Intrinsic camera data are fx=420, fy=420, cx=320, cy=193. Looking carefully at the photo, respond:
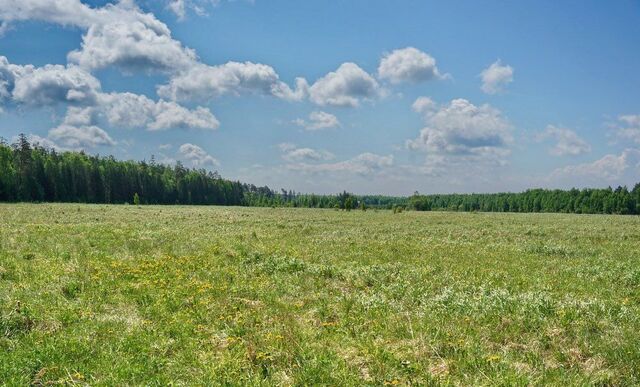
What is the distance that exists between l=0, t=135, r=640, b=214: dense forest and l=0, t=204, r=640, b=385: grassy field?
2733 inches

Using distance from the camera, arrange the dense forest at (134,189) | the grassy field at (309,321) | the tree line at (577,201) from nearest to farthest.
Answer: the grassy field at (309,321) < the dense forest at (134,189) < the tree line at (577,201)

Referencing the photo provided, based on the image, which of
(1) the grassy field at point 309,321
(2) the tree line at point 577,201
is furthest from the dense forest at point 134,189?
(1) the grassy field at point 309,321

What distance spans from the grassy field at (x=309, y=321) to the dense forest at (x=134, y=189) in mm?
69423

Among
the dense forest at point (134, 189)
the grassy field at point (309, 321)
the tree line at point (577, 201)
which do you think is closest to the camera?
the grassy field at point (309, 321)

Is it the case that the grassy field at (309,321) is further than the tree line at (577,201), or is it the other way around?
the tree line at (577,201)

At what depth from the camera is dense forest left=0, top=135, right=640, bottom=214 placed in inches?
4077

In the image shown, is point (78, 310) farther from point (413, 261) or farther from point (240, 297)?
point (413, 261)

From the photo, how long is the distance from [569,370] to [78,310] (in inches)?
397

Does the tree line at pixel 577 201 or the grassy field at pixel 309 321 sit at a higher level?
the tree line at pixel 577 201

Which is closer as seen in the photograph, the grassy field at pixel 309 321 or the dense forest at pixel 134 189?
the grassy field at pixel 309 321

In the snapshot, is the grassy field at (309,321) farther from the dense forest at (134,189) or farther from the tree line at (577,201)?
the tree line at (577,201)

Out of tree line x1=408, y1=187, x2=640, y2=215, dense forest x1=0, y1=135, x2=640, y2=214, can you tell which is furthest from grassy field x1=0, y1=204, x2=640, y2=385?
tree line x1=408, y1=187, x2=640, y2=215

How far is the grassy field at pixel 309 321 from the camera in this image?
687 cm

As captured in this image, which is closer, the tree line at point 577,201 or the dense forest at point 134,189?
the dense forest at point 134,189
